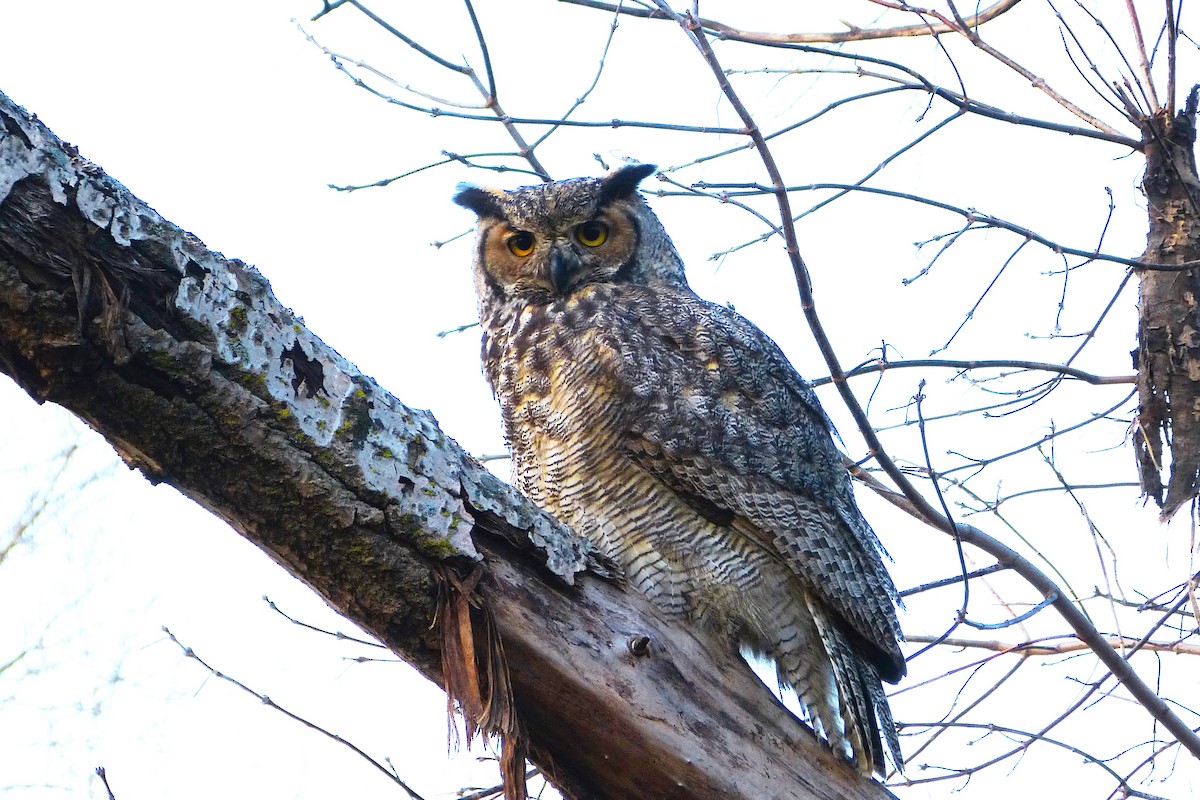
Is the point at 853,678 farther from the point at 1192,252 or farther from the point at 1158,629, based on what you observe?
the point at 1192,252

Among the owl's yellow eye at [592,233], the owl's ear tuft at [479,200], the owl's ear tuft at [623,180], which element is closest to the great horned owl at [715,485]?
the owl's yellow eye at [592,233]

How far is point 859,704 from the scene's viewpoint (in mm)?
2658

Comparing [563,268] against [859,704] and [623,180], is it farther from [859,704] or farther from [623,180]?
[859,704]

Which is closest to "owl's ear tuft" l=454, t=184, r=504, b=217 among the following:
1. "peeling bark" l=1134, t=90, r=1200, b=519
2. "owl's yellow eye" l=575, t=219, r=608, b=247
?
"owl's yellow eye" l=575, t=219, r=608, b=247

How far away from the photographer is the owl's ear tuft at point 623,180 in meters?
3.70

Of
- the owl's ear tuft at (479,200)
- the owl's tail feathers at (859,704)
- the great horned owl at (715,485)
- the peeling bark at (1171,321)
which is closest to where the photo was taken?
the owl's tail feathers at (859,704)

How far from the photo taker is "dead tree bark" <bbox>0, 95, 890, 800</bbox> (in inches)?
68.1

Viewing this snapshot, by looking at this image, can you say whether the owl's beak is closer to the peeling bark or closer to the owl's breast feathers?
the owl's breast feathers

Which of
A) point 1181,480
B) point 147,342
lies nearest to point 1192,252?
point 1181,480

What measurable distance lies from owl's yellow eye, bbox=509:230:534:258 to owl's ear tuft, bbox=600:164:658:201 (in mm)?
275

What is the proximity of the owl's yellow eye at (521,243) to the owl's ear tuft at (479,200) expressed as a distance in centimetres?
14

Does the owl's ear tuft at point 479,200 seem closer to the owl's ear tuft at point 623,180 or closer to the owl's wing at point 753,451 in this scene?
the owl's ear tuft at point 623,180

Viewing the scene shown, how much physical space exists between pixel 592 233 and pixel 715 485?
1.17 meters

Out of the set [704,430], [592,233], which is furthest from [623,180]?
[704,430]
